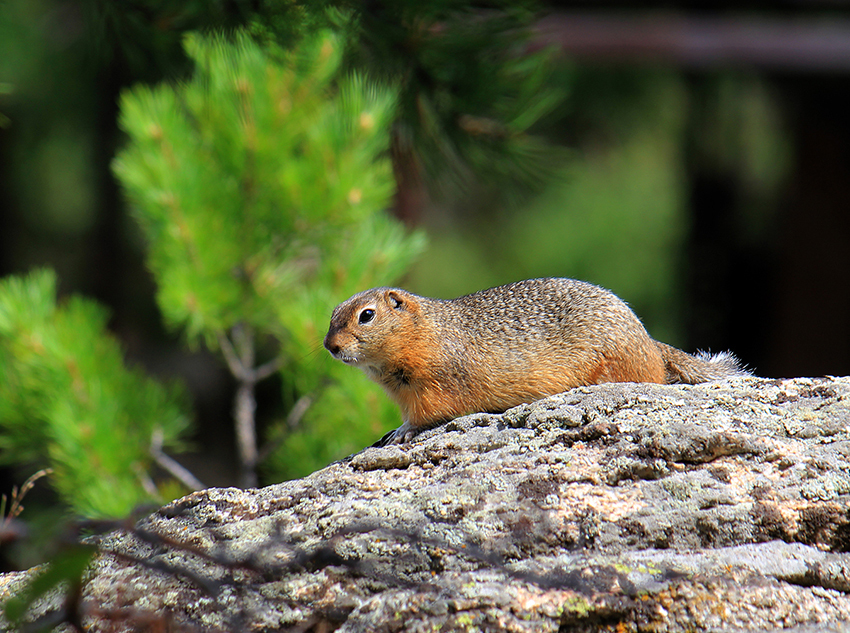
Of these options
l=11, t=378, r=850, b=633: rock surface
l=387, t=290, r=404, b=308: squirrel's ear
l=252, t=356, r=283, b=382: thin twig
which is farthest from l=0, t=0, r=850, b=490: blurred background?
l=11, t=378, r=850, b=633: rock surface

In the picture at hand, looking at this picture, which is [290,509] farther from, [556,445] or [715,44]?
[715,44]

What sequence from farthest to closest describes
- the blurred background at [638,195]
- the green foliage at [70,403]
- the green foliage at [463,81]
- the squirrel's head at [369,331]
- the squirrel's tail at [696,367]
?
the blurred background at [638,195] → the green foliage at [70,403] → the squirrel's head at [369,331] → the squirrel's tail at [696,367] → the green foliage at [463,81]

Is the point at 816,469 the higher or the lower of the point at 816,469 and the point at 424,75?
the lower

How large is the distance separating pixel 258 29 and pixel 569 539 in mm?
1679

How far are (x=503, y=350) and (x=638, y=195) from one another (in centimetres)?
887

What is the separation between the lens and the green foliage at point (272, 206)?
3.56m

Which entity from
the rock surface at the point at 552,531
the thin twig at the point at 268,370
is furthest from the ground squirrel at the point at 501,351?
the thin twig at the point at 268,370

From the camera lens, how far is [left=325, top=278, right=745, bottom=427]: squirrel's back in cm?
258

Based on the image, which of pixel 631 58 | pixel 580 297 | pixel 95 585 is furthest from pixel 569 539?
pixel 631 58

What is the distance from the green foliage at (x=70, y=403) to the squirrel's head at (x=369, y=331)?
1.26 metres

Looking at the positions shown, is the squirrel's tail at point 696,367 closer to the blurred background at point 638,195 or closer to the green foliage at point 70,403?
the green foliage at point 70,403

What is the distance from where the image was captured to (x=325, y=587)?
1.60 meters

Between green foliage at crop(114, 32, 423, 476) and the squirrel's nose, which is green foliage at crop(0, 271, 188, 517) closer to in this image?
green foliage at crop(114, 32, 423, 476)

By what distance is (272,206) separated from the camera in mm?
3691
